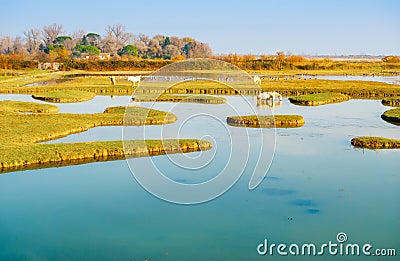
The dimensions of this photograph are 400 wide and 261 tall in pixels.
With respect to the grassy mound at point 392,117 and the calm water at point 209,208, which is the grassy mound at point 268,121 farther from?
the grassy mound at point 392,117

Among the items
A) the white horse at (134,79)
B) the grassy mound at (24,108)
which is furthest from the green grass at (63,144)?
the white horse at (134,79)

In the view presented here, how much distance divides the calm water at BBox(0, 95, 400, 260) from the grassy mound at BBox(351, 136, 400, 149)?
0.52m

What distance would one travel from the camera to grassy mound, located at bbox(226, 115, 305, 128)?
90.3 ft

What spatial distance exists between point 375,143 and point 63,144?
12769 mm

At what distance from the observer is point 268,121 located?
28.3 m

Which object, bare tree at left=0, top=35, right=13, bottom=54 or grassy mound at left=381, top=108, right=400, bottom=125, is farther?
bare tree at left=0, top=35, right=13, bottom=54

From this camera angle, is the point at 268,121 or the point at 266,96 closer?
the point at 268,121

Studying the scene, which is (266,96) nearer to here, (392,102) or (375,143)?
(392,102)

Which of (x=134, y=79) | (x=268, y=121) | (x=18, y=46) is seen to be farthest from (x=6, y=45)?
(x=268, y=121)

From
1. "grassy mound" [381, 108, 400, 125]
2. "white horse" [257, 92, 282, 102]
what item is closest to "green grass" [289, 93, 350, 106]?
"white horse" [257, 92, 282, 102]

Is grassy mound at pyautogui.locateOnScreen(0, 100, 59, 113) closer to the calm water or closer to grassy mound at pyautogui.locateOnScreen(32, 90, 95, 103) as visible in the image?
grassy mound at pyautogui.locateOnScreen(32, 90, 95, 103)

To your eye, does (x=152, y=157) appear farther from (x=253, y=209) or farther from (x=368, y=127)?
(x=368, y=127)

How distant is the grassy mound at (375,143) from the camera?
850 inches

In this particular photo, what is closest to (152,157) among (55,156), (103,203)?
(55,156)
